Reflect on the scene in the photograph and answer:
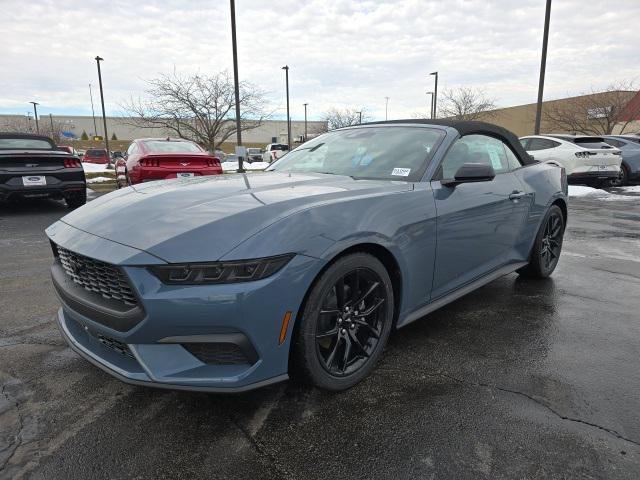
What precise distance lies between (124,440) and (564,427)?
1.98m

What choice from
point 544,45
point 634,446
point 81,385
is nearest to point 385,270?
point 634,446

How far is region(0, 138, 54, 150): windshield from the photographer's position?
7.98m

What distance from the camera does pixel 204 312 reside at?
1782mm

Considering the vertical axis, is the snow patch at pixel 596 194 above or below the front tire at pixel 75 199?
below

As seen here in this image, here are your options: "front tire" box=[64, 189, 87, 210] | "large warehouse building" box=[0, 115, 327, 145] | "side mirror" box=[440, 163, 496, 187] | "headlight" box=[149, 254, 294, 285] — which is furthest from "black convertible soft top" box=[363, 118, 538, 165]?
"large warehouse building" box=[0, 115, 327, 145]

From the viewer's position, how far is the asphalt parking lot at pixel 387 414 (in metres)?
1.79

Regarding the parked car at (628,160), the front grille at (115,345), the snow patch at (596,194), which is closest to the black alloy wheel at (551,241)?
the front grille at (115,345)

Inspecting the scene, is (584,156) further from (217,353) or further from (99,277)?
(99,277)

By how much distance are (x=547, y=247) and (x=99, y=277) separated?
3.88 meters

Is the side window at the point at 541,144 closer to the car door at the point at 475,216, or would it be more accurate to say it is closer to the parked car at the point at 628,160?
the parked car at the point at 628,160

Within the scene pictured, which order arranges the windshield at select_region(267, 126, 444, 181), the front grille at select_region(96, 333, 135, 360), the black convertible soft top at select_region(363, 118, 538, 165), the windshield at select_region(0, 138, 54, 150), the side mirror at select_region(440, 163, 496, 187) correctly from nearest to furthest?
the front grille at select_region(96, 333, 135, 360) → the side mirror at select_region(440, 163, 496, 187) → the windshield at select_region(267, 126, 444, 181) → the black convertible soft top at select_region(363, 118, 538, 165) → the windshield at select_region(0, 138, 54, 150)

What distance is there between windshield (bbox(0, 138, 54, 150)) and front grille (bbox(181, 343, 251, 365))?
25.8 feet

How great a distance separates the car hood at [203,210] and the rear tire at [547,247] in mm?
2018

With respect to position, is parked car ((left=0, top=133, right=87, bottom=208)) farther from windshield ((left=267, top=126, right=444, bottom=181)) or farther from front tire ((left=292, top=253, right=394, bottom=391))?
front tire ((left=292, top=253, right=394, bottom=391))
